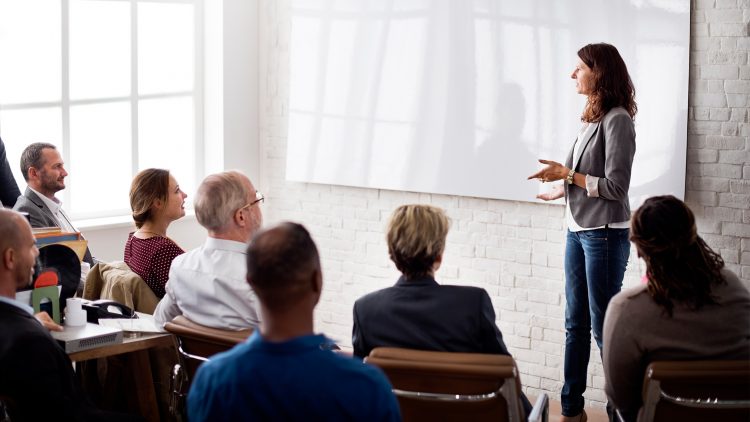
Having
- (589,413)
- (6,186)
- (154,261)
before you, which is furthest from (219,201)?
(589,413)

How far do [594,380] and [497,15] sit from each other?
6.82 feet

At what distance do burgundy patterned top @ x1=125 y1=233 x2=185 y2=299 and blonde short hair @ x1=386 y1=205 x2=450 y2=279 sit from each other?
1316 millimetres

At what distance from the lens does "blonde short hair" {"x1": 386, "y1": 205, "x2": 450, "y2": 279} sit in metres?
3.00

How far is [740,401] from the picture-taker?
2.68m

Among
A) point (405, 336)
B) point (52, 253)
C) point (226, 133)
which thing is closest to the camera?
point (405, 336)

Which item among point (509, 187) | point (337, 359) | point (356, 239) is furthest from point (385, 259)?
point (337, 359)

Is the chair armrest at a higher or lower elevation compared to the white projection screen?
lower

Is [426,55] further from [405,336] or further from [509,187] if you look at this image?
[405,336]

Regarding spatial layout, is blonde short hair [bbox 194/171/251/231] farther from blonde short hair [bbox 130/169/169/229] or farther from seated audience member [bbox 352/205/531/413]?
seated audience member [bbox 352/205/531/413]

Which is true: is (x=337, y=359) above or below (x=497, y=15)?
below

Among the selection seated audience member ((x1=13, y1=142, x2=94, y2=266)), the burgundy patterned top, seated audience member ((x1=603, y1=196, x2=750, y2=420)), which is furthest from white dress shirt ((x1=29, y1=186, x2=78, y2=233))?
seated audience member ((x1=603, y1=196, x2=750, y2=420))

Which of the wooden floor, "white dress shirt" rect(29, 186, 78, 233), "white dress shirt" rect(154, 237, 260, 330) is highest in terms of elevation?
"white dress shirt" rect(29, 186, 78, 233)

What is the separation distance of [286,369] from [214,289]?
148 centimetres

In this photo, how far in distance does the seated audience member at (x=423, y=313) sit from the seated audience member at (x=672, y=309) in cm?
34
